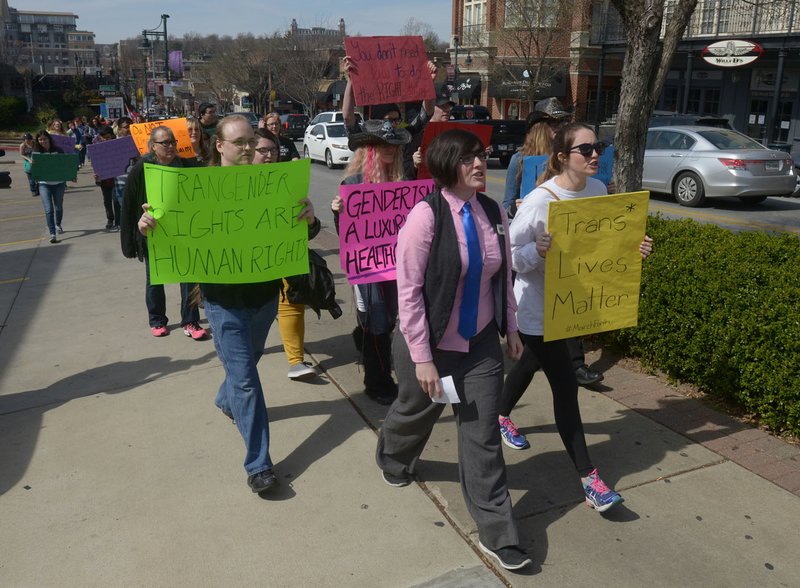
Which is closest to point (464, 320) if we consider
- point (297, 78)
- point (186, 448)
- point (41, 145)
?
point (186, 448)

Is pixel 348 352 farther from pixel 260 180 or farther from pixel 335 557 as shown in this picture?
pixel 335 557

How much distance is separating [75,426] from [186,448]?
83 centimetres

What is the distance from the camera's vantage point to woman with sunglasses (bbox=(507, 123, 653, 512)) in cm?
360

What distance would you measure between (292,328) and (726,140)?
1271 centimetres

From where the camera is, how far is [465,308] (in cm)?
325

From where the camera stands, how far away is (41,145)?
486 inches

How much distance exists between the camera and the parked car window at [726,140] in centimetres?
1500

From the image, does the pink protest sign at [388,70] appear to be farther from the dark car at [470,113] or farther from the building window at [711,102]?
the building window at [711,102]

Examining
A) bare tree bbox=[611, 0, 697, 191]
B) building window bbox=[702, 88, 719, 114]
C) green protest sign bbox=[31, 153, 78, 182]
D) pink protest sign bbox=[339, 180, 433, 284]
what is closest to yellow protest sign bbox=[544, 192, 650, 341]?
pink protest sign bbox=[339, 180, 433, 284]

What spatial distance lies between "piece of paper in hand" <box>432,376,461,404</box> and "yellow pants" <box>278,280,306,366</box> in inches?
87.7

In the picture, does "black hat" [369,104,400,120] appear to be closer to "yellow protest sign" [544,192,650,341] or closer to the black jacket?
the black jacket

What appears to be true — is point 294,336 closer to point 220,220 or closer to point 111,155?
point 220,220

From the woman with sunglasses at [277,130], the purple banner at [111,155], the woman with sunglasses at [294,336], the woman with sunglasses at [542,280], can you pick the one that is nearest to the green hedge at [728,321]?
the woman with sunglasses at [542,280]

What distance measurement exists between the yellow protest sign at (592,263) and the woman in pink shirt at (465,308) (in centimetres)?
37
